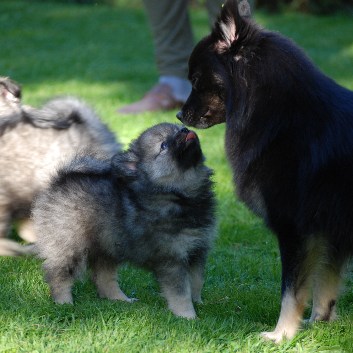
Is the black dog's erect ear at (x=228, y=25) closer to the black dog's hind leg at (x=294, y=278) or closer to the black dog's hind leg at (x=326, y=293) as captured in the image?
the black dog's hind leg at (x=294, y=278)

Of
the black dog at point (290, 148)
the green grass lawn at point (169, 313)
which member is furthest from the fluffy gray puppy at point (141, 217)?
the black dog at point (290, 148)

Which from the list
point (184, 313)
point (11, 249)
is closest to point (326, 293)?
point (184, 313)

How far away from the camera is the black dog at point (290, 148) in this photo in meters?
3.28

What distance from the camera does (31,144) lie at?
4.75 metres

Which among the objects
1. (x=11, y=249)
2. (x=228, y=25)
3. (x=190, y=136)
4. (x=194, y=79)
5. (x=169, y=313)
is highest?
(x=228, y=25)

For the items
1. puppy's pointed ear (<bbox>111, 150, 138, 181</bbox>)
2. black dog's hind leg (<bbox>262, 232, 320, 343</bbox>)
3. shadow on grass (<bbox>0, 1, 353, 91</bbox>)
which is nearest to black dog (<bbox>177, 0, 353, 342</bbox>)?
black dog's hind leg (<bbox>262, 232, 320, 343</bbox>)

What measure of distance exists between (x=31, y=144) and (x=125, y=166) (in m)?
1.08

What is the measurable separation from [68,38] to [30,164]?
1001 cm

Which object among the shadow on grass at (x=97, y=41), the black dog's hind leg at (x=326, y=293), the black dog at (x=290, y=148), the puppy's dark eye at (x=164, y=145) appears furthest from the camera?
the shadow on grass at (x=97, y=41)

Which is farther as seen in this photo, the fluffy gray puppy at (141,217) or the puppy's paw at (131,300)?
the puppy's paw at (131,300)

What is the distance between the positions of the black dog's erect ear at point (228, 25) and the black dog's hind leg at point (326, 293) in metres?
1.24

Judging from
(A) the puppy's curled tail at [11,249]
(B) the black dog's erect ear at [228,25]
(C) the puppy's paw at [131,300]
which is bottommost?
(A) the puppy's curled tail at [11,249]

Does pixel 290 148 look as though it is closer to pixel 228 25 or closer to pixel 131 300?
pixel 228 25

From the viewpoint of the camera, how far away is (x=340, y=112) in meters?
3.32
